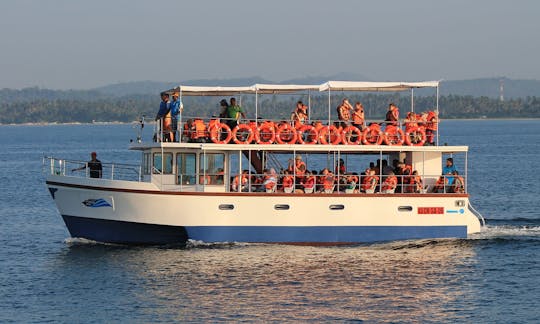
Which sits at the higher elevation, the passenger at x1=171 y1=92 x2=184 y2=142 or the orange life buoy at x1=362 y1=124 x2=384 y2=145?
the passenger at x1=171 y1=92 x2=184 y2=142

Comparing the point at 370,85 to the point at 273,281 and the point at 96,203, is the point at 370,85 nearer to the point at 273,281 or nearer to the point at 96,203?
the point at 273,281

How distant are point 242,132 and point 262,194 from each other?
2.06 meters

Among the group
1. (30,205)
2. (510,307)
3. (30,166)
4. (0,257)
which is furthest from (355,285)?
(30,166)

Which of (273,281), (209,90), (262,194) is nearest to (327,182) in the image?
(262,194)

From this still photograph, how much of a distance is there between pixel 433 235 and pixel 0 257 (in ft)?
43.3

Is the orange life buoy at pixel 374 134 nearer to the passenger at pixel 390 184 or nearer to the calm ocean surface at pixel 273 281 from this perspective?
the passenger at pixel 390 184

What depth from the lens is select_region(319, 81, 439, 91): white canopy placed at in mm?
33625

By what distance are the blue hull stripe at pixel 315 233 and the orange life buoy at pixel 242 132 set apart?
102 inches

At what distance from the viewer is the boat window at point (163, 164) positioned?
3256 cm

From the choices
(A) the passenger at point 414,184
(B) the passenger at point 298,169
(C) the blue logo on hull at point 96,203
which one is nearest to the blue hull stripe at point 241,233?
(C) the blue logo on hull at point 96,203

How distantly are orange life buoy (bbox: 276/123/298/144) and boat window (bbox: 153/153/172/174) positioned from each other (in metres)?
3.29

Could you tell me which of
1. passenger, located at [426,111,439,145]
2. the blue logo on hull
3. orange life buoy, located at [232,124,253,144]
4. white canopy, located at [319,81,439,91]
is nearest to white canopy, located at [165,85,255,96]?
orange life buoy, located at [232,124,253,144]

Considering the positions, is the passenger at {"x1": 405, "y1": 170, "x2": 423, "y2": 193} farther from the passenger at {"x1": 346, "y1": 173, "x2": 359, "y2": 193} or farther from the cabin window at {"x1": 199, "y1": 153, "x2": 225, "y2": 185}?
the cabin window at {"x1": 199, "y1": 153, "x2": 225, "y2": 185}

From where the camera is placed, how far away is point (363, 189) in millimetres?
33406
